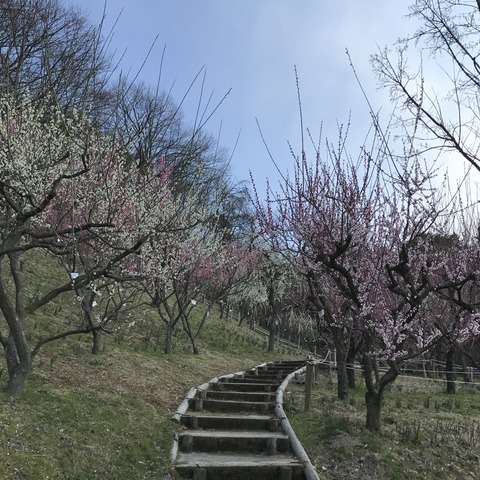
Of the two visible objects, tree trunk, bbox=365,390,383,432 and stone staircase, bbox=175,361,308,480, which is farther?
tree trunk, bbox=365,390,383,432

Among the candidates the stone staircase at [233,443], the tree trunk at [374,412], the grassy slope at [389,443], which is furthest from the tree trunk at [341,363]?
the tree trunk at [374,412]

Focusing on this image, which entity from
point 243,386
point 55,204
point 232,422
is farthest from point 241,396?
point 55,204

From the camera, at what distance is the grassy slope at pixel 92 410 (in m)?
4.75

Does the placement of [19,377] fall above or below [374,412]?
above

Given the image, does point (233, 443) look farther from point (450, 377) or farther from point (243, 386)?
point (450, 377)

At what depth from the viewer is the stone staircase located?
18.8 feet

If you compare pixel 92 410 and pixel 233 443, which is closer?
pixel 92 410

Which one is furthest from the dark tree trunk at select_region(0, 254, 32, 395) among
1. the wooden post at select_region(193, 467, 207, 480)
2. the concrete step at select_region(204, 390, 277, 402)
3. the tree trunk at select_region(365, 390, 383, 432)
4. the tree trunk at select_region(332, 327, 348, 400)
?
the tree trunk at select_region(332, 327, 348, 400)

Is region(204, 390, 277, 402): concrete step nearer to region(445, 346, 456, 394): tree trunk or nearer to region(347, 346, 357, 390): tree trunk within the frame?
region(347, 346, 357, 390): tree trunk

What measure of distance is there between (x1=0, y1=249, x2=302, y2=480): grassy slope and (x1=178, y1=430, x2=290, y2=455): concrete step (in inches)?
12.4

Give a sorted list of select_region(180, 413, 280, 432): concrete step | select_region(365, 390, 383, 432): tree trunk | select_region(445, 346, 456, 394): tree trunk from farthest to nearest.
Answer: select_region(445, 346, 456, 394): tree trunk < select_region(365, 390, 383, 432): tree trunk < select_region(180, 413, 280, 432): concrete step

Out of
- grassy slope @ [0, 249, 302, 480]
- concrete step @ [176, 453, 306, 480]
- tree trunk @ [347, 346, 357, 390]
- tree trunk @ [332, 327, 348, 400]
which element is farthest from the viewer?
tree trunk @ [347, 346, 357, 390]

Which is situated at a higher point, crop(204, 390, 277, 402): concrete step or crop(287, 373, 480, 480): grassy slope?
crop(204, 390, 277, 402): concrete step

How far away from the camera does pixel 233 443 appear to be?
21.9 feet
